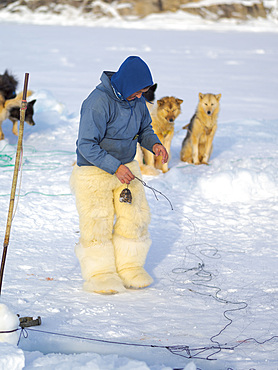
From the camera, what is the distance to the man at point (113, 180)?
289 cm

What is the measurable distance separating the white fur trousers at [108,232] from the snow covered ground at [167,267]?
9 cm

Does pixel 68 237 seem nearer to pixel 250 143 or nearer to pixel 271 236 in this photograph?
pixel 271 236

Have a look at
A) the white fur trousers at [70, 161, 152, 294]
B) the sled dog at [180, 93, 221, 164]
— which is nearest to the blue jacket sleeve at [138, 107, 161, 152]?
the white fur trousers at [70, 161, 152, 294]

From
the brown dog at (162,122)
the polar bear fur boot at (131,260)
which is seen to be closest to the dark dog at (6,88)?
the brown dog at (162,122)

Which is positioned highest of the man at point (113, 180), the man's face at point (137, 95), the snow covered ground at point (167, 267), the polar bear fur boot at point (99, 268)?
the man's face at point (137, 95)

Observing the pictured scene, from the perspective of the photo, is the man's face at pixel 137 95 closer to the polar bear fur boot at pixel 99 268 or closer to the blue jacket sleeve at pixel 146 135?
the blue jacket sleeve at pixel 146 135

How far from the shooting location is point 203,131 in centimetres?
650

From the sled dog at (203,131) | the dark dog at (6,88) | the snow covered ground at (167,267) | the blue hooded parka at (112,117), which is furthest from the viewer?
the dark dog at (6,88)

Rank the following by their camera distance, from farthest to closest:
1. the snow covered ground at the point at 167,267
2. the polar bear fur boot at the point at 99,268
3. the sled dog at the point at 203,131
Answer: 1. the sled dog at the point at 203,131
2. the polar bear fur boot at the point at 99,268
3. the snow covered ground at the point at 167,267

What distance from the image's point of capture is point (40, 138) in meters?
7.35

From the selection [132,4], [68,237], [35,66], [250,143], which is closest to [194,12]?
[132,4]

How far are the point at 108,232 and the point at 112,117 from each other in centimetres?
66

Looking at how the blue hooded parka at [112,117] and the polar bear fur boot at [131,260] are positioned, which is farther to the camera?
the polar bear fur boot at [131,260]

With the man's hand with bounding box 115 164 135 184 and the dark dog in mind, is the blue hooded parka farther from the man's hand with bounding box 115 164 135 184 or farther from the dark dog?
the dark dog
